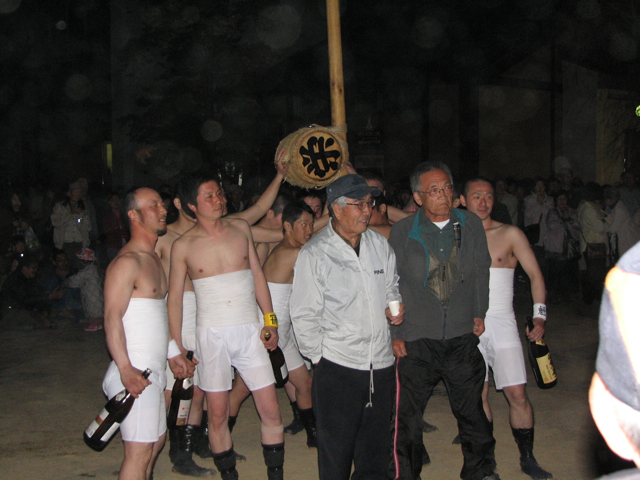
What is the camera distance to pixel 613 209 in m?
10.3

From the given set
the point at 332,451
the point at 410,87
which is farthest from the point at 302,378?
the point at 410,87

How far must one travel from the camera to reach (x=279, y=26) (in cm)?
1540

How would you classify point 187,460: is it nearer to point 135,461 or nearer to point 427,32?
point 135,461

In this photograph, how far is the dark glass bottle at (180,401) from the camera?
425 cm

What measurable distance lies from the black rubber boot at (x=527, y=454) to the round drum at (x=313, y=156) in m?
2.28

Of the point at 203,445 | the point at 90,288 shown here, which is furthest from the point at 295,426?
the point at 90,288

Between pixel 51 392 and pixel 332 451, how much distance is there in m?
4.44

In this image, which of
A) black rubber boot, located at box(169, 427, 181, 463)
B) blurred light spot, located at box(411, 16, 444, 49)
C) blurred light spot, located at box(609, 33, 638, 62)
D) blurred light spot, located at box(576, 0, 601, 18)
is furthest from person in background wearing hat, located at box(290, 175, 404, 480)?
blurred light spot, located at box(411, 16, 444, 49)

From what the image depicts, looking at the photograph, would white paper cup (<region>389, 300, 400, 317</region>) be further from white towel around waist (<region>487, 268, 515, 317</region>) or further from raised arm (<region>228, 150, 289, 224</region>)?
raised arm (<region>228, 150, 289, 224</region>)

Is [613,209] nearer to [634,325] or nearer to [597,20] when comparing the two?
[597,20]

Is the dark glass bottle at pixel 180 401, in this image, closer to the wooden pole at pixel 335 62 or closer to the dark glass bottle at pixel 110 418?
the dark glass bottle at pixel 110 418

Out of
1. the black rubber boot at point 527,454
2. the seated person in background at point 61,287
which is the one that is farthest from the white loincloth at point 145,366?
the seated person in background at point 61,287

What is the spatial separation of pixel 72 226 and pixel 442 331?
29.1ft

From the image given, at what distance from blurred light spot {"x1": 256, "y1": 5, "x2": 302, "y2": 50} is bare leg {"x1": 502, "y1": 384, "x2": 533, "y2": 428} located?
37.9 feet
